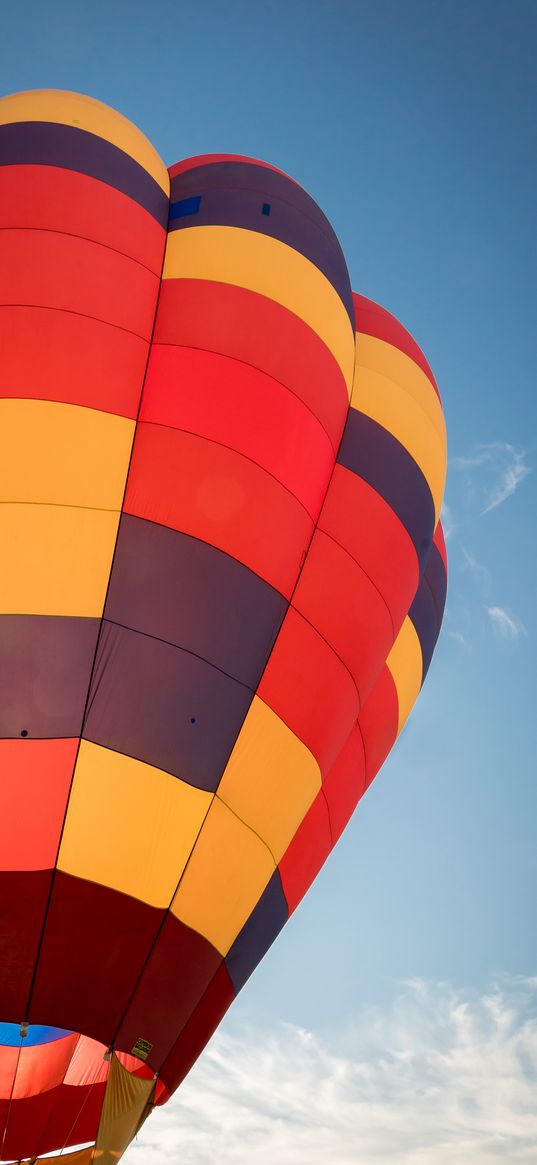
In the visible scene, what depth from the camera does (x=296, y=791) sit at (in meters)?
5.57

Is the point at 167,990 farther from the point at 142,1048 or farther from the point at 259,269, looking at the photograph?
the point at 259,269

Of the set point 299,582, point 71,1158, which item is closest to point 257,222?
point 299,582

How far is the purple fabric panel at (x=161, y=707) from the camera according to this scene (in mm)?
4844

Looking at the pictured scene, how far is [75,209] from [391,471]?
8.96 ft

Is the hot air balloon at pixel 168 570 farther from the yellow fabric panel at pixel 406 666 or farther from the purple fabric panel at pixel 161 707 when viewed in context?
the yellow fabric panel at pixel 406 666

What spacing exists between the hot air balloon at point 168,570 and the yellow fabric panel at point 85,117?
3 centimetres

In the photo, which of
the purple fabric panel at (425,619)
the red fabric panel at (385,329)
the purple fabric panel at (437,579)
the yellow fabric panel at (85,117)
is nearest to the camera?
the yellow fabric panel at (85,117)

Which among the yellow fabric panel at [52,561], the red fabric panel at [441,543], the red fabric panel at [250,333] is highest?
the red fabric panel at [441,543]

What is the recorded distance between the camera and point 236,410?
5.57 meters

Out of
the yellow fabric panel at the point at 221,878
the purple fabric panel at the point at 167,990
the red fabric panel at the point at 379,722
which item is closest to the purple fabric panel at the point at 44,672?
the yellow fabric panel at the point at 221,878

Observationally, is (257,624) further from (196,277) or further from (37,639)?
(196,277)

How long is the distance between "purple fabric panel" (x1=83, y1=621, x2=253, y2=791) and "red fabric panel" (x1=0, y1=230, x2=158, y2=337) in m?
1.80

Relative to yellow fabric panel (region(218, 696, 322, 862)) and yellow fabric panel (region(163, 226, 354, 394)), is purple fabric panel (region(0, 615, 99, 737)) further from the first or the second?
yellow fabric panel (region(163, 226, 354, 394))

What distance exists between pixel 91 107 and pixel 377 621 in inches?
167
